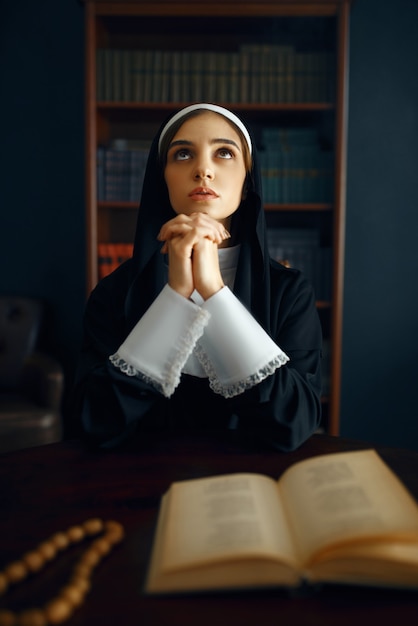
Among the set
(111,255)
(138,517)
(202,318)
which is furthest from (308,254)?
(138,517)

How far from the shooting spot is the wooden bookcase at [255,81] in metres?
2.45

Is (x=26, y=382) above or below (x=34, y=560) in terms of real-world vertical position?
below

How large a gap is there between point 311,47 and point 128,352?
7.44ft

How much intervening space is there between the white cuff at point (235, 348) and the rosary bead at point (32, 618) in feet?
1.90

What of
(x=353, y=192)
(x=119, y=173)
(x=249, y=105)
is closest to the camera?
(x=249, y=105)

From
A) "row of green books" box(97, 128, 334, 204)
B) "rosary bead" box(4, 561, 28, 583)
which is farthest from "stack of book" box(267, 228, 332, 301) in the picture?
"rosary bead" box(4, 561, 28, 583)

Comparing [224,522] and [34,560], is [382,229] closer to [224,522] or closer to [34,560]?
[224,522]

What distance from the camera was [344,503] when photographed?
628mm

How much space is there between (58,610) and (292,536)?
0.87ft

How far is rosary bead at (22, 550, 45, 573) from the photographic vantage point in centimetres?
60

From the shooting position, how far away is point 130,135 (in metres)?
2.93

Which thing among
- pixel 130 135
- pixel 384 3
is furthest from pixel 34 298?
pixel 384 3

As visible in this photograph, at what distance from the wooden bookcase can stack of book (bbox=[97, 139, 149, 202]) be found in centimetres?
3

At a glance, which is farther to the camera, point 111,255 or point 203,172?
point 111,255
